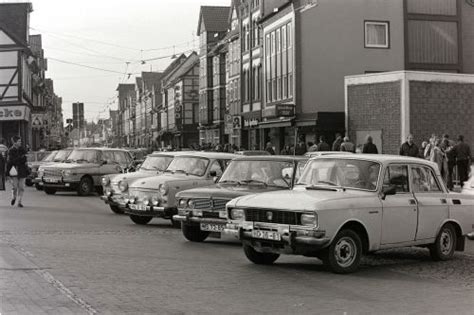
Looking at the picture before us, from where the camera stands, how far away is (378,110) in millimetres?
33781

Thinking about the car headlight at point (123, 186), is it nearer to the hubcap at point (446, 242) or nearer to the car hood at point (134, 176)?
the car hood at point (134, 176)

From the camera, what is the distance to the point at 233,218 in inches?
392

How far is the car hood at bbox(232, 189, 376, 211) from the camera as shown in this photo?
354 inches

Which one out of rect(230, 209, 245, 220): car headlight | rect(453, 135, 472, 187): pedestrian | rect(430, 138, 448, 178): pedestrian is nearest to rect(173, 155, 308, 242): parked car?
rect(230, 209, 245, 220): car headlight

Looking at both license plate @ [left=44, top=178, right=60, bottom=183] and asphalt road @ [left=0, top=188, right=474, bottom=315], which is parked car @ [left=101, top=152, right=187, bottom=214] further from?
license plate @ [left=44, top=178, right=60, bottom=183]

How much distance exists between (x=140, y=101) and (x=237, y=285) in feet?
411

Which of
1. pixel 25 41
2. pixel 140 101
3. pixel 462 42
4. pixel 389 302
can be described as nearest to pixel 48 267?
pixel 389 302

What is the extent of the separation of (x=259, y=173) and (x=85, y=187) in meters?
13.2

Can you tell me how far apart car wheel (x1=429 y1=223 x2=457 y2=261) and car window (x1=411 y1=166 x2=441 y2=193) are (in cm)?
64

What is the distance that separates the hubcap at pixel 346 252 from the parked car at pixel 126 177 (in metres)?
Result: 7.22

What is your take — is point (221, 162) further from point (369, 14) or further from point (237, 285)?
→ point (369, 14)

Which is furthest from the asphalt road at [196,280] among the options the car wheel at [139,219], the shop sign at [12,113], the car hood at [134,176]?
the shop sign at [12,113]

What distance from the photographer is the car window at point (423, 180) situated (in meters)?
10.5

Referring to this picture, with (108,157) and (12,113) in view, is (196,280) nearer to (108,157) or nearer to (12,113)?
(108,157)
